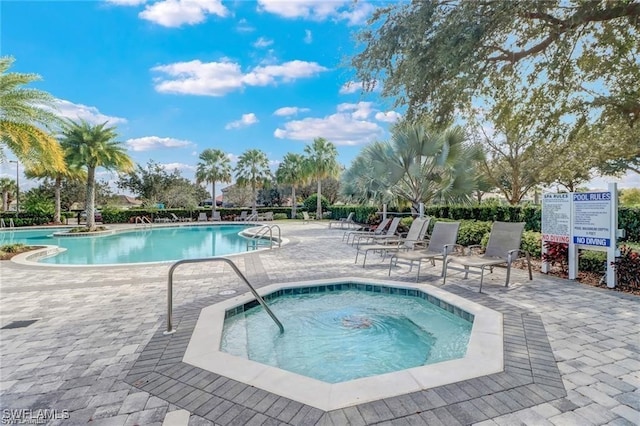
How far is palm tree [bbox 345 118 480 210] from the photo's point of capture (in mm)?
11195

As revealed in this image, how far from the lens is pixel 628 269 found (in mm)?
5371

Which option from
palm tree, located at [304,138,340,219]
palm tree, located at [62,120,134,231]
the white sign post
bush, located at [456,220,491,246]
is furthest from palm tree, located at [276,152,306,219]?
the white sign post

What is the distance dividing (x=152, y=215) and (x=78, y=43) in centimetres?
2002

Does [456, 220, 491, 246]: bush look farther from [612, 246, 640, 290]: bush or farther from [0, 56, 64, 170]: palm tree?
Answer: [0, 56, 64, 170]: palm tree

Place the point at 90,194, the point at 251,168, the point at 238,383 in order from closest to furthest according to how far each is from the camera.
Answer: the point at 238,383
the point at 90,194
the point at 251,168

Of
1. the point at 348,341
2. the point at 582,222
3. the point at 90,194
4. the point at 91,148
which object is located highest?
the point at 91,148

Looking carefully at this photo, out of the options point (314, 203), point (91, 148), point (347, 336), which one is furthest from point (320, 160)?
point (347, 336)

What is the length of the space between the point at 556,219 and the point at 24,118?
14.0 meters

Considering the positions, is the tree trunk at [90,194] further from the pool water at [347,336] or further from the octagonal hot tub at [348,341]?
the pool water at [347,336]

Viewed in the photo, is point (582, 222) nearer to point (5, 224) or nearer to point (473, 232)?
point (473, 232)

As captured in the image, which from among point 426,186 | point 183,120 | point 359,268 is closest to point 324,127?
point 183,120

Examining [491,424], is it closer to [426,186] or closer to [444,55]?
[444,55]

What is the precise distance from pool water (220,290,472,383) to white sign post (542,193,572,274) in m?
3.29

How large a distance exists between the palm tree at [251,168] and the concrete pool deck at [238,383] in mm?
28911
